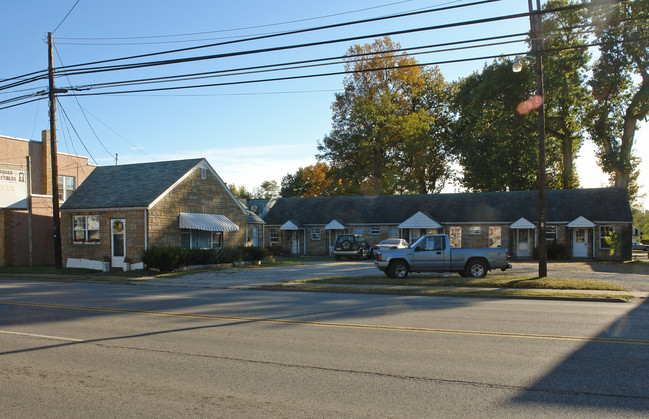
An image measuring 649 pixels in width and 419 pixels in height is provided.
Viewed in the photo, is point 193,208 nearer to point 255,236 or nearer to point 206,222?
point 206,222

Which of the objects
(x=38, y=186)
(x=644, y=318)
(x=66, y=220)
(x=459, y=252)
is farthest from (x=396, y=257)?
(x=38, y=186)

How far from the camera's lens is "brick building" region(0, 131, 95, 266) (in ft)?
96.7

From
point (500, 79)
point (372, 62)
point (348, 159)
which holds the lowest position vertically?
point (348, 159)

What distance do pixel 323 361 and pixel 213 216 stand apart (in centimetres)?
2365

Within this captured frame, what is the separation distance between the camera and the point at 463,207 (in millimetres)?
39594

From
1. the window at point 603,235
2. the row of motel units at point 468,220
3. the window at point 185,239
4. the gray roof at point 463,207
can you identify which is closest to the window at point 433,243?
the window at point 185,239

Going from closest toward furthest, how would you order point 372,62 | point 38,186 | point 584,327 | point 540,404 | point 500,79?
point 540,404
point 584,327
point 38,186
point 500,79
point 372,62

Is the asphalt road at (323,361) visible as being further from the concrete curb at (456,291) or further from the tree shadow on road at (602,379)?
the concrete curb at (456,291)

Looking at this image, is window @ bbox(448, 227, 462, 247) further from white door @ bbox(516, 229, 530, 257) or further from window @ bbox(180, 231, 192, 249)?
window @ bbox(180, 231, 192, 249)

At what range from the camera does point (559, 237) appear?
36000mm

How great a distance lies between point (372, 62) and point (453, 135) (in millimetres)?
12632

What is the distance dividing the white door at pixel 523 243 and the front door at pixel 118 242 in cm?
2713

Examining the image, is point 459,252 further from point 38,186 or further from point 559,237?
point 38,186

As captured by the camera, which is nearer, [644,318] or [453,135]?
[644,318]
